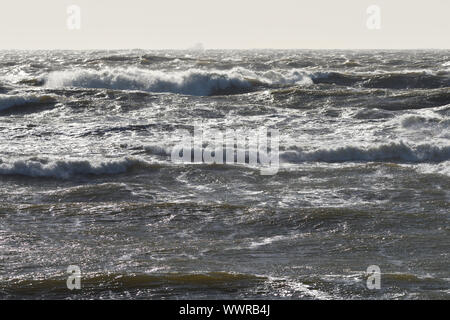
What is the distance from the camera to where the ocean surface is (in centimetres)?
925

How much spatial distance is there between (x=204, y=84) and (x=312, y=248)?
25.9 metres

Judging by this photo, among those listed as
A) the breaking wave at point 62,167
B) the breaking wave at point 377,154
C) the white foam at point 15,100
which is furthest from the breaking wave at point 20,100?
the breaking wave at point 377,154

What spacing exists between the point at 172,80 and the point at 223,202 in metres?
23.1

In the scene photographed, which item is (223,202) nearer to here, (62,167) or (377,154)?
(62,167)

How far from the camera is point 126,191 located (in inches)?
579

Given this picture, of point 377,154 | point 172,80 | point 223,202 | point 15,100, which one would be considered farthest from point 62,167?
point 172,80

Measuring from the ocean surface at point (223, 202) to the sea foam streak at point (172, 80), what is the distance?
6.19 metres

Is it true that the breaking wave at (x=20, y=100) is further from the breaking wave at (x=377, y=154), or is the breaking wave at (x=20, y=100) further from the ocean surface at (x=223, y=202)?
the breaking wave at (x=377, y=154)

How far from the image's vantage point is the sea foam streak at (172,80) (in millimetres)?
35219

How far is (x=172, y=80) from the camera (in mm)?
36094

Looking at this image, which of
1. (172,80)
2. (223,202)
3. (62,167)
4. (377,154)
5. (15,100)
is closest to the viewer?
(223,202)

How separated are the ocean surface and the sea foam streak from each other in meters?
6.19
